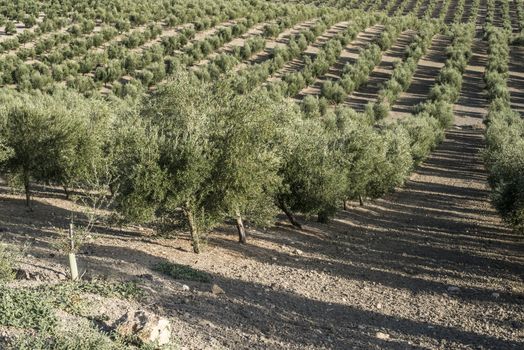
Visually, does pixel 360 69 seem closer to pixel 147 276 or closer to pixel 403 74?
pixel 403 74

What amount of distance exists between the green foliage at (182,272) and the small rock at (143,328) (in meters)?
5.92

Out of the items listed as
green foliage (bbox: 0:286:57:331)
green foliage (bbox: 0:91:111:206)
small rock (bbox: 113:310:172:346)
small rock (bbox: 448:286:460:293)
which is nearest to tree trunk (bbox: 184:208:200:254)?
green foliage (bbox: 0:91:111:206)

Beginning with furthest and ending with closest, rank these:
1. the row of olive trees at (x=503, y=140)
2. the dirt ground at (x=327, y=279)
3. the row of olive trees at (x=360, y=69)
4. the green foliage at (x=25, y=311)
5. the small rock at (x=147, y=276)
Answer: the row of olive trees at (x=360, y=69)
the row of olive trees at (x=503, y=140)
the small rock at (x=147, y=276)
the dirt ground at (x=327, y=279)
the green foliage at (x=25, y=311)

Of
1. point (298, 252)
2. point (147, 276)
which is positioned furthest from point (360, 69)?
point (147, 276)

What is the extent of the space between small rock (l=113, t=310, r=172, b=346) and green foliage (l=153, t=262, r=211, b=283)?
5.92 meters

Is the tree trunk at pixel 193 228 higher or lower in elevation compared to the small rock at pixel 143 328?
lower

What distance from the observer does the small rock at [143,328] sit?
35.6 ft

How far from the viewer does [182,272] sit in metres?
17.7

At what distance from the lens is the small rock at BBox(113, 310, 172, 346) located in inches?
428

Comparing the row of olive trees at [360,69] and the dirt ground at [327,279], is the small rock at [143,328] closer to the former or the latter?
the dirt ground at [327,279]

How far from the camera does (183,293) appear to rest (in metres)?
15.9

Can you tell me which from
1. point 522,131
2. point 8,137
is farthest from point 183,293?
point 522,131

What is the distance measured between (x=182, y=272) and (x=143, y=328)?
22.1ft

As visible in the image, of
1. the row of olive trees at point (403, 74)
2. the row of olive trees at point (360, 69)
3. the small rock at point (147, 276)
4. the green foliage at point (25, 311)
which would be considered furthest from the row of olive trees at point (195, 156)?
the row of olive trees at point (360, 69)
